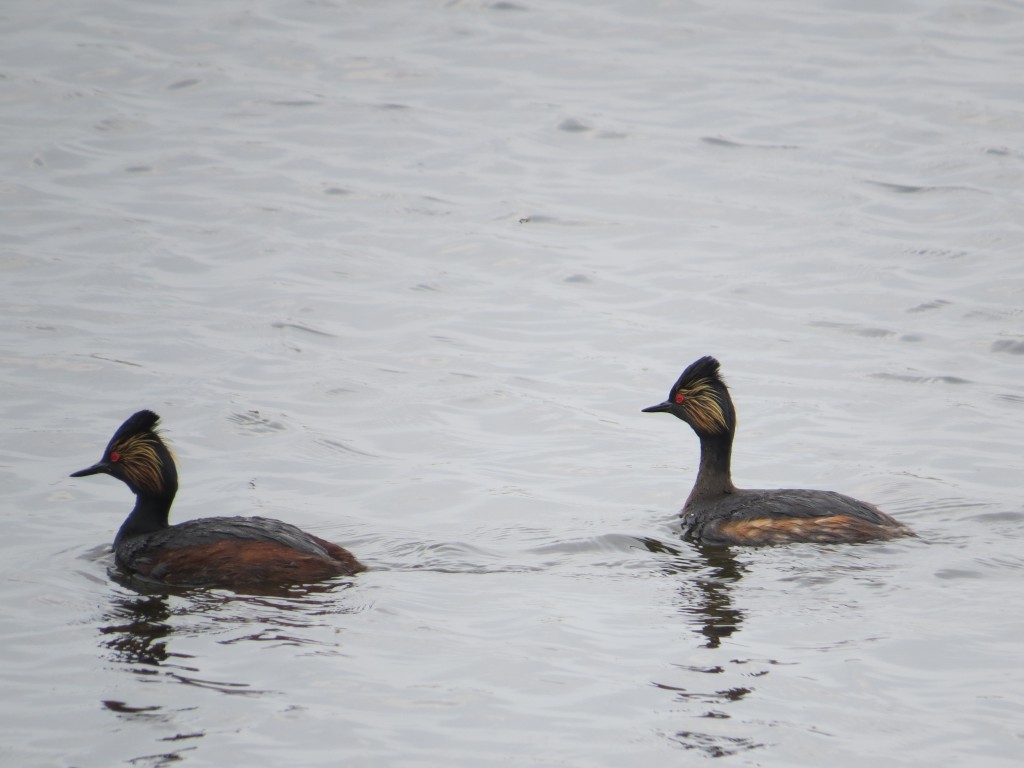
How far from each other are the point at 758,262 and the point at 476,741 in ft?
36.0

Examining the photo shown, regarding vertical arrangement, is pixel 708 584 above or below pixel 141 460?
below

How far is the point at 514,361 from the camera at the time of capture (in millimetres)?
14688

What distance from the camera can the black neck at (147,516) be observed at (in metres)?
9.80

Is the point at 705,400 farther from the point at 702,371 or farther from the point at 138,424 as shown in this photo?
the point at 138,424

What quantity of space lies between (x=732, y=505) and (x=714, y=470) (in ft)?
1.91

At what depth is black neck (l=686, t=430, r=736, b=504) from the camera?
11.0m

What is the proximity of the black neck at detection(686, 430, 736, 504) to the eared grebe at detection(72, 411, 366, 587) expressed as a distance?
2.85m

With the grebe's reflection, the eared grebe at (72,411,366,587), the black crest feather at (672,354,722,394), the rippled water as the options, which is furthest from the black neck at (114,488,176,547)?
the black crest feather at (672,354,722,394)

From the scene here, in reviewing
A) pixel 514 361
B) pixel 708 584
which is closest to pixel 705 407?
pixel 708 584

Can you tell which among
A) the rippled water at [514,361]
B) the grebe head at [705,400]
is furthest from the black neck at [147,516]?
the grebe head at [705,400]

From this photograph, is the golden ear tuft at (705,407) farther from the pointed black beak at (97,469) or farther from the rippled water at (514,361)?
the pointed black beak at (97,469)

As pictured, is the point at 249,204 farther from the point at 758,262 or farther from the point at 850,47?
the point at 850,47

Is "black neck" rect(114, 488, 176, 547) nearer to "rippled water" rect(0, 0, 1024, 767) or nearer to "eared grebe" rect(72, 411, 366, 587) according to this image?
"eared grebe" rect(72, 411, 366, 587)

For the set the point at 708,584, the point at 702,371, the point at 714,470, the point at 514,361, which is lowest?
the point at 708,584
